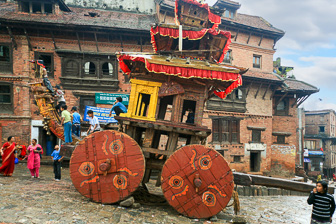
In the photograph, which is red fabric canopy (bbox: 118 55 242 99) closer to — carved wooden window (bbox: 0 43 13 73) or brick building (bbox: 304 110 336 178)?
carved wooden window (bbox: 0 43 13 73)

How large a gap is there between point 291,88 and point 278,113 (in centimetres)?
259

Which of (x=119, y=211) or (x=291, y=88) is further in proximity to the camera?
(x=291, y=88)

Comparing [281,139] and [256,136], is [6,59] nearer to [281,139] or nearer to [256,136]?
[256,136]

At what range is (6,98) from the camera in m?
15.7

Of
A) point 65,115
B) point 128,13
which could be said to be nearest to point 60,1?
point 128,13

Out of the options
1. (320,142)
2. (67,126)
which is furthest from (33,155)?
(320,142)

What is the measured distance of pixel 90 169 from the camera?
6.11m

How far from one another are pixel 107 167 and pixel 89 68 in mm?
12397

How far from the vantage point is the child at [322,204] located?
4809 mm

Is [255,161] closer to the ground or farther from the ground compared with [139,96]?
closer to the ground

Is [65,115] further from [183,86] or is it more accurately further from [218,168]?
[218,168]

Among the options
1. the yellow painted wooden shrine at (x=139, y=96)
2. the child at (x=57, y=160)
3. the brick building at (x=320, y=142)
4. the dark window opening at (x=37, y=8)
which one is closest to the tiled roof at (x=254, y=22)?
the dark window opening at (x=37, y=8)

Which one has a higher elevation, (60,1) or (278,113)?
(60,1)

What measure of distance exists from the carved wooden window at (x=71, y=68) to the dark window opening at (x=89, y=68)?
0.61 meters
